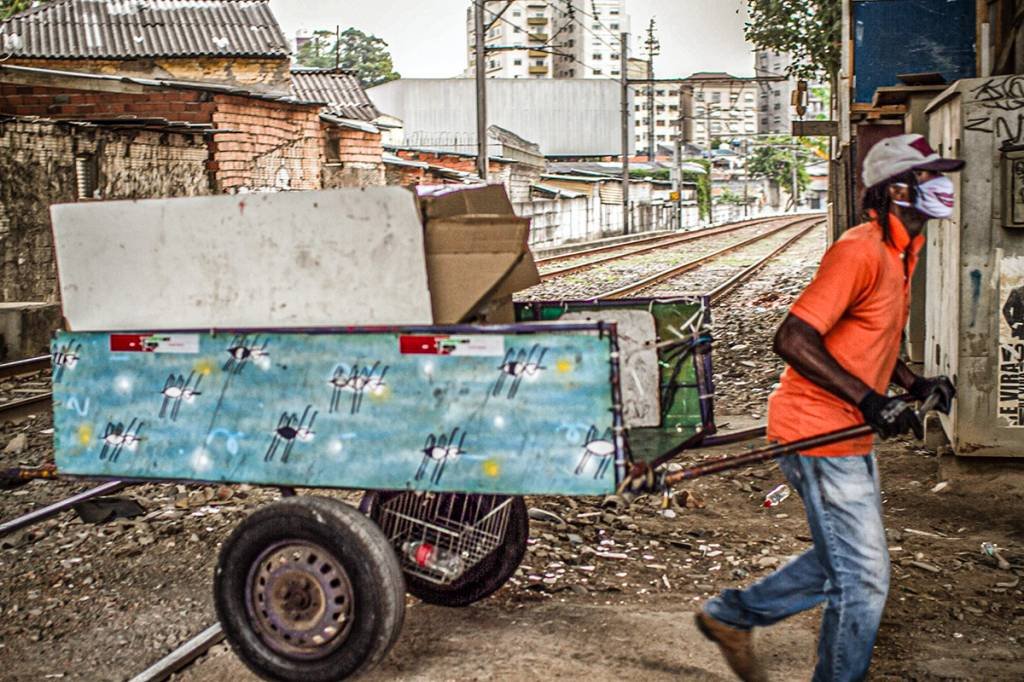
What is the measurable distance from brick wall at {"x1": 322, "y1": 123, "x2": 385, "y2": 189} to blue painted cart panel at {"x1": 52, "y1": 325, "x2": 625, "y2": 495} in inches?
852

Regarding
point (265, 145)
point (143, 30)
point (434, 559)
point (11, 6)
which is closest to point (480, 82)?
point (265, 145)

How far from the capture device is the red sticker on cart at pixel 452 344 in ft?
12.3

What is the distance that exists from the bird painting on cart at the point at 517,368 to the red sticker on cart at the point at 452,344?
0.04 m

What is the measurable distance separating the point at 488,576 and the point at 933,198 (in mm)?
2460

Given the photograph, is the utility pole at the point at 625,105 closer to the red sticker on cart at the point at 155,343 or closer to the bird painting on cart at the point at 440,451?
the red sticker on cart at the point at 155,343

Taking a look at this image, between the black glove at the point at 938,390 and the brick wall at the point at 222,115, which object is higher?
the brick wall at the point at 222,115

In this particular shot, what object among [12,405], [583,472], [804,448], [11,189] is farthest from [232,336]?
[11,189]

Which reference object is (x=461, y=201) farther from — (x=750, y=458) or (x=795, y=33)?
(x=795, y=33)

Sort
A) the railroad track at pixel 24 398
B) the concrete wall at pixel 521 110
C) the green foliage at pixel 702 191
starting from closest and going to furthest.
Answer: the railroad track at pixel 24 398 < the green foliage at pixel 702 191 < the concrete wall at pixel 521 110

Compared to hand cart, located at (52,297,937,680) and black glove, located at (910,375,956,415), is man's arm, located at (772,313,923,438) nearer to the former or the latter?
black glove, located at (910,375,956,415)

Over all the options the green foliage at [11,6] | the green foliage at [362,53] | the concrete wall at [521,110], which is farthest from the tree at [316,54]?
the green foliage at [11,6]

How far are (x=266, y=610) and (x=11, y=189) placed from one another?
1281cm

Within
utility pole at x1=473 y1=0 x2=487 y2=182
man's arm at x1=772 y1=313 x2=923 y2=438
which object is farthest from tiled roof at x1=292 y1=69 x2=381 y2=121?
man's arm at x1=772 y1=313 x2=923 y2=438

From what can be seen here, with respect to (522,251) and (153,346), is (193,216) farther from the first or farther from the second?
(522,251)
